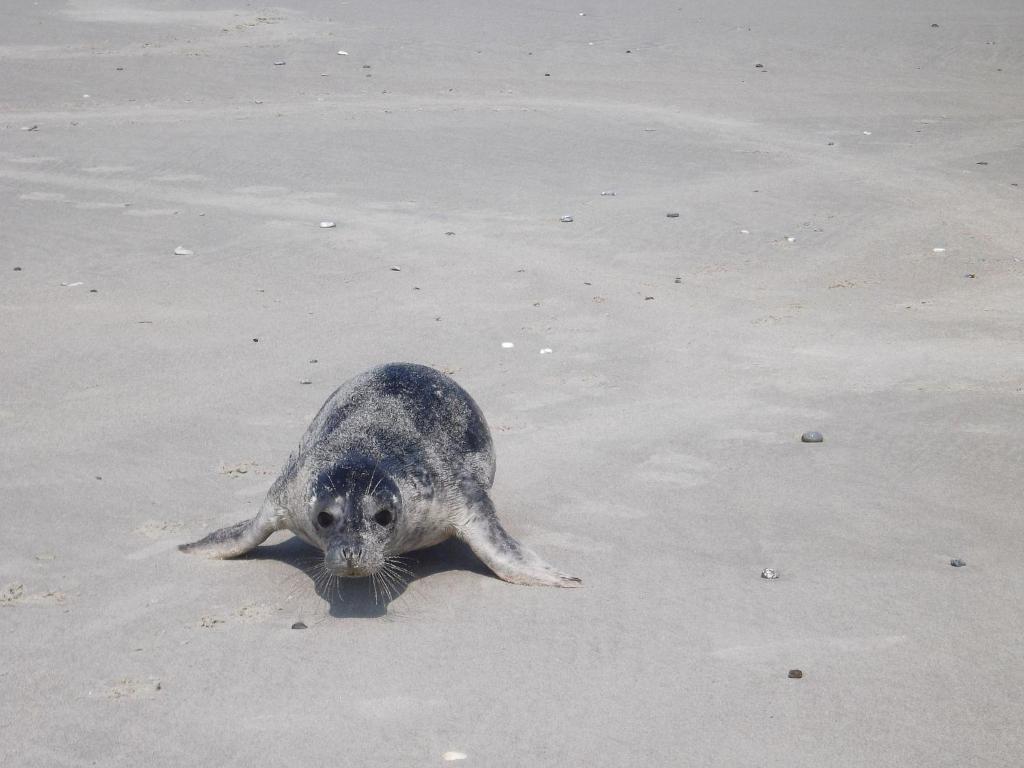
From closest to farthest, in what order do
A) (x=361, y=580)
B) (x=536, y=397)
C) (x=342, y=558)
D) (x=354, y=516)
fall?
(x=342, y=558) → (x=354, y=516) → (x=361, y=580) → (x=536, y=397)

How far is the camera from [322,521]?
5.23 meters

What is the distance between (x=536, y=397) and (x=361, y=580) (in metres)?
3.09

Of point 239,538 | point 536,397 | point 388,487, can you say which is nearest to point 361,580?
point 388,487

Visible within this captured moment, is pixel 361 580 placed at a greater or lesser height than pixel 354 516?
lesser

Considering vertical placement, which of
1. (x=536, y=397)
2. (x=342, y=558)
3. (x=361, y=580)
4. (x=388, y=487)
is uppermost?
(x=388, y=487)

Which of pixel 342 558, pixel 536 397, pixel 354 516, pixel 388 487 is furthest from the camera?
pixel 536 397

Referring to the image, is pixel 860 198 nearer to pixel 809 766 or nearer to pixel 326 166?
pixel 326 166

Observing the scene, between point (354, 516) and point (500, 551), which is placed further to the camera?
point (500, 551)

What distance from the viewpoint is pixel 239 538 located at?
18.9 feet

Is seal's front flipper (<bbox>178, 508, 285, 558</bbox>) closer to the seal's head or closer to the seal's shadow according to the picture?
the seal's shadow

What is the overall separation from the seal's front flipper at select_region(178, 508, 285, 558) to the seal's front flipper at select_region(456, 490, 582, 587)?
872 millimetres

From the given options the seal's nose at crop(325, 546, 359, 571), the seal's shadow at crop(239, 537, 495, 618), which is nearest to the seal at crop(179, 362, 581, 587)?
the seal's nose at crop(325, 546, 359, 571)

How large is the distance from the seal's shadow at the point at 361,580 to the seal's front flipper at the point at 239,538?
12 cm

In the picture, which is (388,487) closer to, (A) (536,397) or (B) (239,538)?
(B) (239,538)
